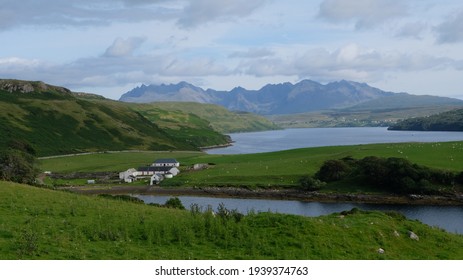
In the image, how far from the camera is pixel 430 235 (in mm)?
28141

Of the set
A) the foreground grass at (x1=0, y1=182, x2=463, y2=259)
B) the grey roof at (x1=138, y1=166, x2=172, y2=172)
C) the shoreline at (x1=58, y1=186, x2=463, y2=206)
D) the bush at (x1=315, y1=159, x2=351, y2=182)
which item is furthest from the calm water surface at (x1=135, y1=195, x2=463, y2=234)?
the foreground grass at (x1=0, y1=182, x2=463, y2=259)

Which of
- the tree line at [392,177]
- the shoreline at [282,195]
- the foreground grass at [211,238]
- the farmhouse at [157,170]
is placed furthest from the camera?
the farmhouse at [157,170]

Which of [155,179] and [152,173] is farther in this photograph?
[152,173]

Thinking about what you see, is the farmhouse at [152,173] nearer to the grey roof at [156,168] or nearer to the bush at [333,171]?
the grey roof at [156,168]

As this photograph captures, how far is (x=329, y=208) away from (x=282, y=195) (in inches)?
634

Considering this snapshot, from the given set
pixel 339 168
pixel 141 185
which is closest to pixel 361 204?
pixel 339 168

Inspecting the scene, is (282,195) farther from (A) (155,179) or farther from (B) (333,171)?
(A) (155,179)

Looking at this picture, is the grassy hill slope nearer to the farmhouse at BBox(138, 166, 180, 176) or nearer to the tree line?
the farmhouse at BBox(138, 166, 180, 176)

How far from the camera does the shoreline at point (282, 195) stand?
3671 inches

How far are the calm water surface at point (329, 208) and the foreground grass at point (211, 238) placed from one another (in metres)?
49.0

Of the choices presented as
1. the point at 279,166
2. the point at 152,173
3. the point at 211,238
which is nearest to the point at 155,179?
the point at 152,173

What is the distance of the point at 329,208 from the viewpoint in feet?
293

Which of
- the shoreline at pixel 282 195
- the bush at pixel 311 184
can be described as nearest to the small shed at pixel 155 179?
the shoreline at pixel 282 195

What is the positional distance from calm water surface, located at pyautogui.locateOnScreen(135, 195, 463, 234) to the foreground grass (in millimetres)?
48958
